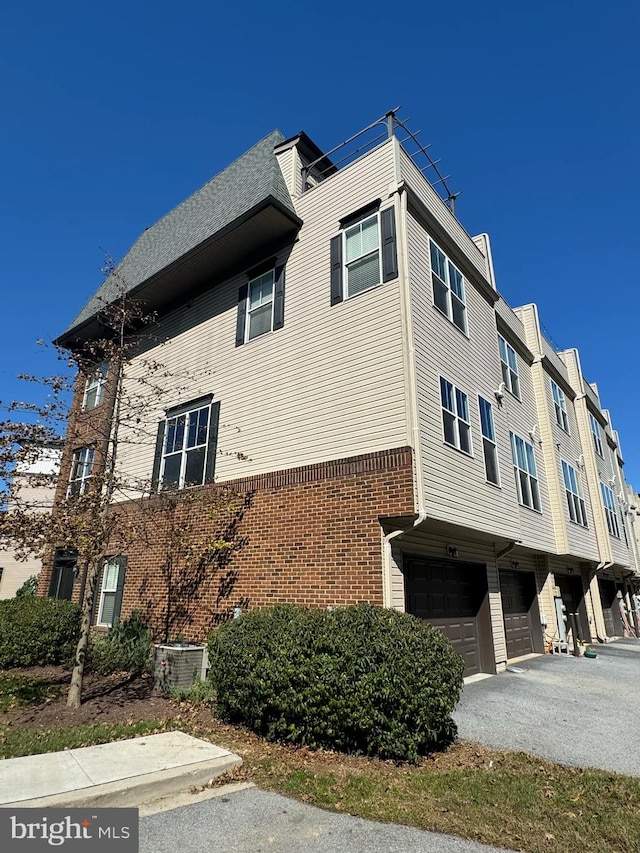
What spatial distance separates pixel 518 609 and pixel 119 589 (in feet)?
36.9

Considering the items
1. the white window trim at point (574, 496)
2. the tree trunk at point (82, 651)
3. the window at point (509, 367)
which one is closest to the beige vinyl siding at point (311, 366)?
the tree trunk at point (82, 651)

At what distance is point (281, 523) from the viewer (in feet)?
32.3

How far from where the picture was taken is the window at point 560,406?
19.5m

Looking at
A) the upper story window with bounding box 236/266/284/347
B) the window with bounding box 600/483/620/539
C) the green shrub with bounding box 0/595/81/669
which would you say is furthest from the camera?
the window with bounding box 600/483/620/539

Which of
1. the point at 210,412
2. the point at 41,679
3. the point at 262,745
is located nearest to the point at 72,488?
the point at 210,412

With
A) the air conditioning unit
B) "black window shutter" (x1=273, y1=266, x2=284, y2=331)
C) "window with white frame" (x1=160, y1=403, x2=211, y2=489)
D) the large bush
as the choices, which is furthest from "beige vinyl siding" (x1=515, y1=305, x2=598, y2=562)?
the air conditioning unit

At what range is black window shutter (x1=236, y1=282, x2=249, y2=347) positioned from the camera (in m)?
12.4

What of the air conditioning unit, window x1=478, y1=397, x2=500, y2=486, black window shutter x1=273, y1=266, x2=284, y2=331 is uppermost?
black window shutter x1=273, y1=266, x2=284, y2=331

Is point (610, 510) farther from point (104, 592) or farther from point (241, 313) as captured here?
point (104, 592)

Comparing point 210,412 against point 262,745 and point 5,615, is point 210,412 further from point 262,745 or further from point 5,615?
point 262,745

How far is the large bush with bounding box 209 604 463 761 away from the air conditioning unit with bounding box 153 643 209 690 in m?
1.79

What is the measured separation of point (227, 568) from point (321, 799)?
250 inches

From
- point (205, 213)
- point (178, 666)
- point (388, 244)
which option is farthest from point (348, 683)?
point (205, 213)

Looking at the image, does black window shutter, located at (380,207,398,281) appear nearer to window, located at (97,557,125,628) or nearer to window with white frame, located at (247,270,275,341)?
window with white frame, located at (247,270,275,341)
